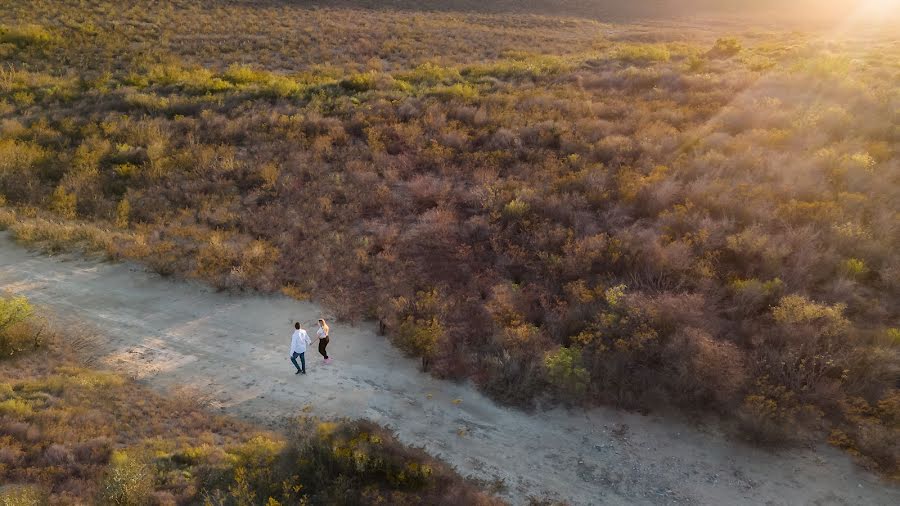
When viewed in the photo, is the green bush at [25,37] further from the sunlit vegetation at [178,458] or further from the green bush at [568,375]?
the green bush at [568,375]

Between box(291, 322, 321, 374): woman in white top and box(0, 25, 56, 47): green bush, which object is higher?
box(0, 25, 56, 47): green bush

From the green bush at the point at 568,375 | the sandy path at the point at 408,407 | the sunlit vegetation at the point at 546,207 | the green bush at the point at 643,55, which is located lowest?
the sandy path at the point at 408,407

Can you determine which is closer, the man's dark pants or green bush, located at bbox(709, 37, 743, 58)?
the man's dark pants

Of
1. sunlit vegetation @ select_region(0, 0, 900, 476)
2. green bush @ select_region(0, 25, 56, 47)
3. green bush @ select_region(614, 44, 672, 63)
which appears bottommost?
sunlit vegetation @ select_region(0, 0, 900, 476)

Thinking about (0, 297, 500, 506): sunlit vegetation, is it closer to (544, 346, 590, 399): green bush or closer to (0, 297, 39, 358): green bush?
(0, 297, 39, 358): green bush

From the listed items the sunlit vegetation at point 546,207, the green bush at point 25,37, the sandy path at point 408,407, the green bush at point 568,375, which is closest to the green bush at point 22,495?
the sandy path at point 408,407

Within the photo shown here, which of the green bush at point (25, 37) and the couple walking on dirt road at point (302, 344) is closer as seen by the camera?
the couple walking on dirt road at point (302, 344)

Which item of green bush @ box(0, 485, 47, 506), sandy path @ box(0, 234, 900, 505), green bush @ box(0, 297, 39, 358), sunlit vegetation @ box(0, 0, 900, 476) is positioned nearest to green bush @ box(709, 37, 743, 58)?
sunlit vegetation @ box(0, 0, 900, 476)
